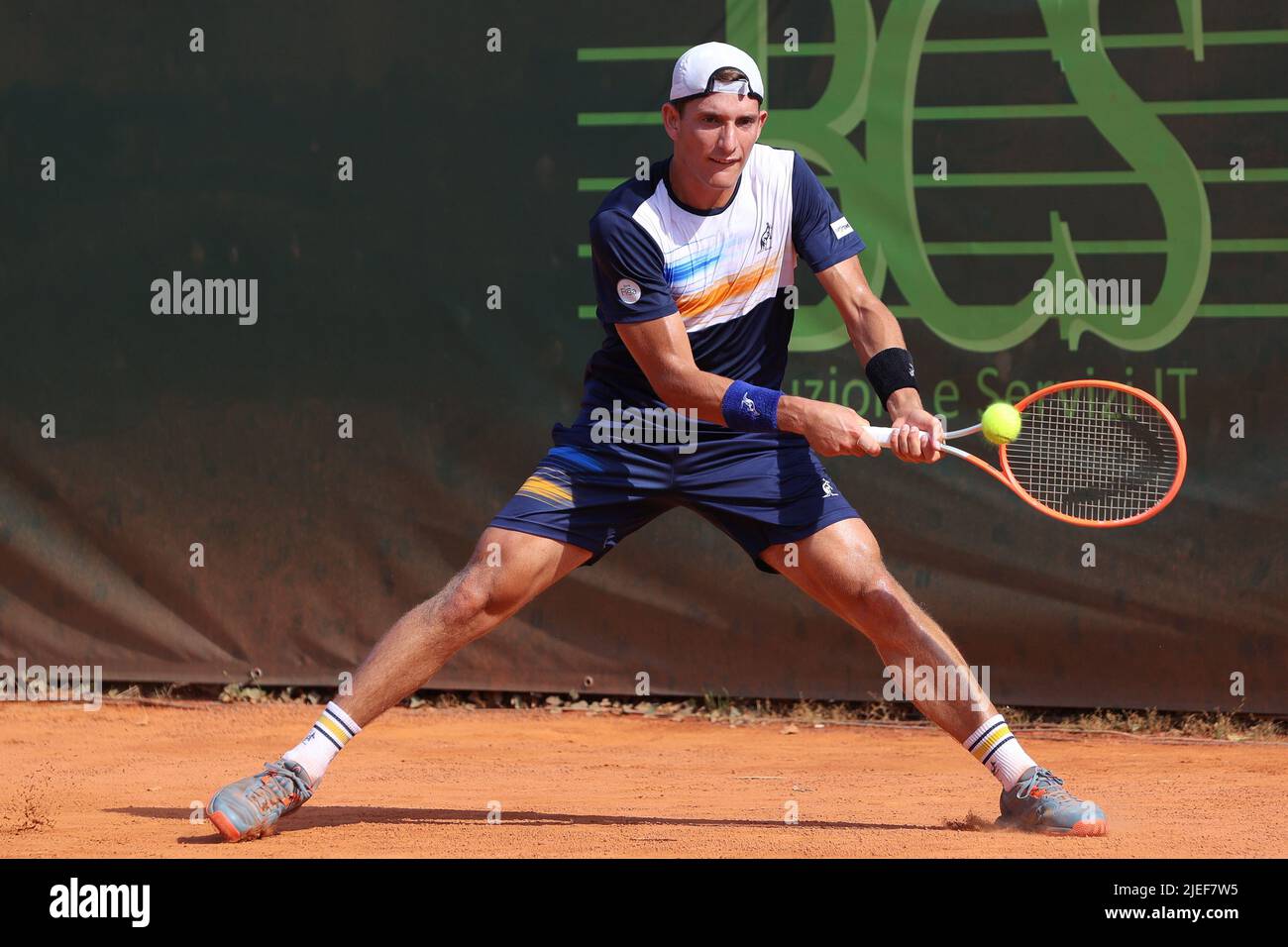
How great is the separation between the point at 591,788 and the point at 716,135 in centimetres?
178

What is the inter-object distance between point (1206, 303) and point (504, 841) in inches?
110

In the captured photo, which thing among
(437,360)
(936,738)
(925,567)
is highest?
(437,360)

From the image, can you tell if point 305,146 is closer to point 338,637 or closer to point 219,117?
point 219,117

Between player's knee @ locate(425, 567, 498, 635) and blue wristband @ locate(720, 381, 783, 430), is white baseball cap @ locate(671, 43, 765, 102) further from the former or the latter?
player's knee @ locate(425, 567, 498, 635)

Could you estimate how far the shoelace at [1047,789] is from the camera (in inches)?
136

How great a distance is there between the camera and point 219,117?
547cm

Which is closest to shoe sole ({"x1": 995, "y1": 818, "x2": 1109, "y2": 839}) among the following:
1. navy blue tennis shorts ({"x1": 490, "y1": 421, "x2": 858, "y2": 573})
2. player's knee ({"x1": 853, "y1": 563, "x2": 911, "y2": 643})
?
player's knee ({"x1": 853, "y1": 563, "x2": 911, "y2": 643})

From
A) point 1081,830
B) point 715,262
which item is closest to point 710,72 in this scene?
point 715,262

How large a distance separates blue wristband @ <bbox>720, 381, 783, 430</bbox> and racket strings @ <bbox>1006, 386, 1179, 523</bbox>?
2.98 feet

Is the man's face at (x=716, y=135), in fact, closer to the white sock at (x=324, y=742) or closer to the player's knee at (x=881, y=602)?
the player's knee at (x=881, y=602)

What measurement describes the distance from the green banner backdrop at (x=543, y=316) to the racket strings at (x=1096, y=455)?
78 centimetres

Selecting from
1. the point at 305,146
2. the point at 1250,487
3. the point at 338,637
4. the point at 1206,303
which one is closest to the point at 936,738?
the point at 1250,487

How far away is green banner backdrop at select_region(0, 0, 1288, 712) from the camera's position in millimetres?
4945

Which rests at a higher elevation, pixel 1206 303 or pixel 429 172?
pixel 429 172
